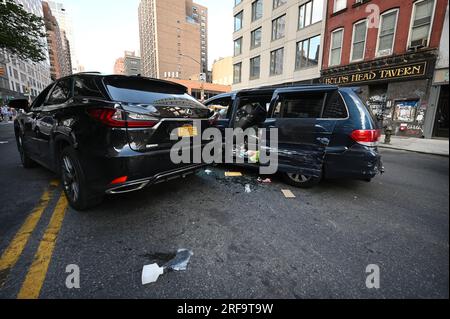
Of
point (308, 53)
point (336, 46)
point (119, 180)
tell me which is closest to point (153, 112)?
point (119, 180)

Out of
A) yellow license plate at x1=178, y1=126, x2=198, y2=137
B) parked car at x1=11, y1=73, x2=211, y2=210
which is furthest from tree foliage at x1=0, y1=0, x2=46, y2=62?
yellow license plate at x1=178, y1=126, x2=198, y2=137

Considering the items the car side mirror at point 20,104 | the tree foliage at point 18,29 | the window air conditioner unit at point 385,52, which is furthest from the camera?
the window air conditioner unit at point 385,52

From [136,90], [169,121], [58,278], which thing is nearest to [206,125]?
[169,121]

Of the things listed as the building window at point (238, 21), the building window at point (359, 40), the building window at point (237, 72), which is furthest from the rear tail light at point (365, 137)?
the building window at point (238, 21)

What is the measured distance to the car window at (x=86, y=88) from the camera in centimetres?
268

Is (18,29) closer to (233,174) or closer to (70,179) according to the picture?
(70,179)

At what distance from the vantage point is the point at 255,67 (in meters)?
22.6

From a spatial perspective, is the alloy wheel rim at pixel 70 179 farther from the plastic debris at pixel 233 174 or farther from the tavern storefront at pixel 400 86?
the tavern storefront at pixel 400 86

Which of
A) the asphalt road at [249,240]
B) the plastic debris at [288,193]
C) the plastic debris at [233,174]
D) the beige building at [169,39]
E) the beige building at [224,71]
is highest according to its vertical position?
the beige building at [169,39]

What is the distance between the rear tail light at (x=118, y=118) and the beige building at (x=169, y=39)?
258 feet

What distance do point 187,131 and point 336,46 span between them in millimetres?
16350
